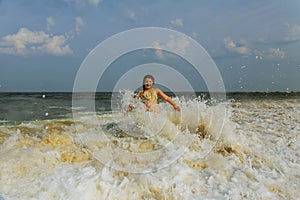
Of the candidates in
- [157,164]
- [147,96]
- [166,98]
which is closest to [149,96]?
[147,96]

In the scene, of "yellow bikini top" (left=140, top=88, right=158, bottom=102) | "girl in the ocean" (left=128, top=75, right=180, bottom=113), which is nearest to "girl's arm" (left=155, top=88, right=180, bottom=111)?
"girl in the ocean" (left=128, top=75, right=180, bottom=113)

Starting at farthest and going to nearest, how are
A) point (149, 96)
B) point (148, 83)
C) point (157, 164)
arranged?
point (149, 96), point (148, 83), point (157, 164)

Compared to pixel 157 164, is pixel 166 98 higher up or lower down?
higher up

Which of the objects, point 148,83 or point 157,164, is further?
point 148,83

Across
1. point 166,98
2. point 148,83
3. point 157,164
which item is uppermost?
point 148,83

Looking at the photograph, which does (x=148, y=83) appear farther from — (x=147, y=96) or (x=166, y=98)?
(x=166, y=98)

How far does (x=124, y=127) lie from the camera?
815 cm

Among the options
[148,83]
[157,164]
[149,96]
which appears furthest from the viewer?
[149,96]

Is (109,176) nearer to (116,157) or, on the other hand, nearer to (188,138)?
(116,157)

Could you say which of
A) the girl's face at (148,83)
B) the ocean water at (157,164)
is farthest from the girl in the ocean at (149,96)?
the ocean water at (157,164)

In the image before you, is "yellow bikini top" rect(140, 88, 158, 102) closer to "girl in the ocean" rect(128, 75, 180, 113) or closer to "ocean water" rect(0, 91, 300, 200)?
"girl in the ocean" rect(128, 75, 180, 113)

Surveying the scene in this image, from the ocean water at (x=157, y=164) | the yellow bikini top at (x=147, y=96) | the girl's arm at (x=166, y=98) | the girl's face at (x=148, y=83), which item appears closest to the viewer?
the ocean water at (x=157, y=164)

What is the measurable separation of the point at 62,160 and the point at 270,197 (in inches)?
146

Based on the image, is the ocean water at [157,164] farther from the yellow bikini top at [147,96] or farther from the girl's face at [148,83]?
the girl's face at [148,83]
